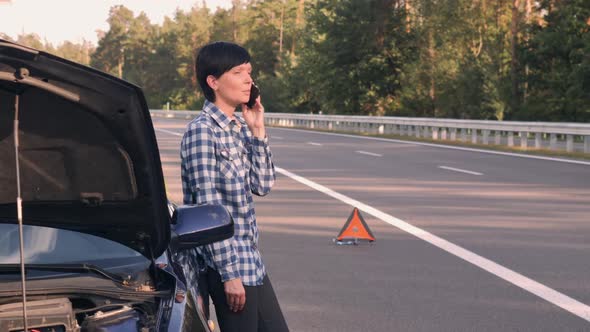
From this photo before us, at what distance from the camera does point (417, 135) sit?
129 feet

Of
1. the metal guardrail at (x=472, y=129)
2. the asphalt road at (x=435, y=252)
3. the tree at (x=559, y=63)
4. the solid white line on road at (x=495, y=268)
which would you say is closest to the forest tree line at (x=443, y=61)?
the tree at (x=559, y=63)

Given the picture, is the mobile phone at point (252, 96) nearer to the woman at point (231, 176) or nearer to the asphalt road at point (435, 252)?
the woman at point (231, 176)

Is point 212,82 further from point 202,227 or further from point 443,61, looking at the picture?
point 443,61

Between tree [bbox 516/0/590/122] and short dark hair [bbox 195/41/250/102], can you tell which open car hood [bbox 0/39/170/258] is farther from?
tree [bbox 516/0/590/122]

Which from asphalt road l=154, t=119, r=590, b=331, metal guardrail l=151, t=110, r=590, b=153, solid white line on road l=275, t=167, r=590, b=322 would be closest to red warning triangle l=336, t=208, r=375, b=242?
asphalt road l=154, t=119, r=590, b=331

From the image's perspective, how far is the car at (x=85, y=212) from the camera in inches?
118

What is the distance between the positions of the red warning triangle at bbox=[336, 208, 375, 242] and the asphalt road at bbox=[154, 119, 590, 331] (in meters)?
0.17

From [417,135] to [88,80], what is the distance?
1444 inches

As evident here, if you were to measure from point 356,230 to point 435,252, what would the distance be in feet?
3.36

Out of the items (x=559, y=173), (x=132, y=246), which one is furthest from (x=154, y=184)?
(x=559, y=173)

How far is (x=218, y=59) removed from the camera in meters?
3.90

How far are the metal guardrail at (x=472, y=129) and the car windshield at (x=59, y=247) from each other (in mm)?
23413

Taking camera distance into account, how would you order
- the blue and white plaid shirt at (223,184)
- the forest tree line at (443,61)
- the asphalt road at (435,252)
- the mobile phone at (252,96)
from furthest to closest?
the forest tree line at (443,61), the asphalt road at (435,252), the mobile phone at (252,96), the blue and white plaid shirt at (223,184)

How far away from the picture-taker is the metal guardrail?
27430 mm
